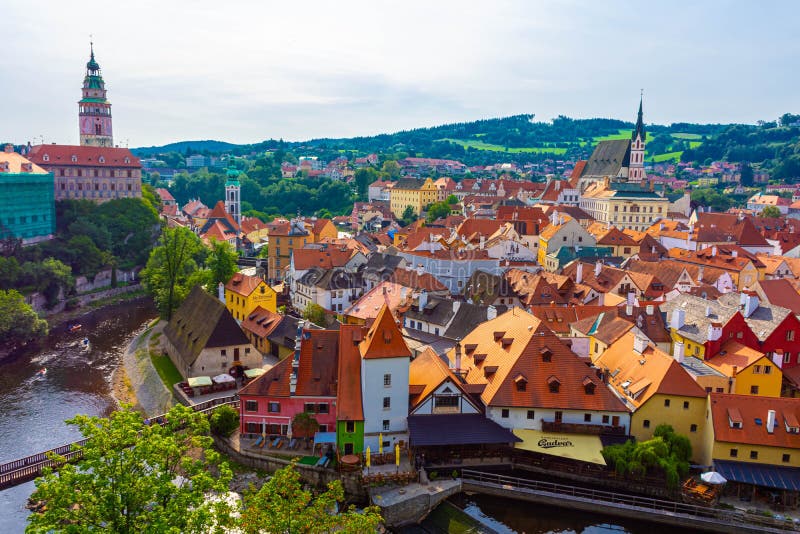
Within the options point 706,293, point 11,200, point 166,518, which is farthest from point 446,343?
point 11,200

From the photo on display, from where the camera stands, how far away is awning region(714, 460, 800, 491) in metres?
33.9

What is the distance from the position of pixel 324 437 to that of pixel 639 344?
21.1 metres

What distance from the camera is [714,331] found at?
146 feet

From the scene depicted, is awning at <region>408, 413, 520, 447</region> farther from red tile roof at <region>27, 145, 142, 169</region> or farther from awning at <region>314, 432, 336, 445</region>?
red tile roof at <region>27, 145, 142, 169</region>

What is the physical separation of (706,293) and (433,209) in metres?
77.6

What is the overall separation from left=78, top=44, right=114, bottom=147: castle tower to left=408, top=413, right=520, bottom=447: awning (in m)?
121

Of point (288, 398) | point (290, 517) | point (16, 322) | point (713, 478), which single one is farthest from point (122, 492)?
point (16, 322)

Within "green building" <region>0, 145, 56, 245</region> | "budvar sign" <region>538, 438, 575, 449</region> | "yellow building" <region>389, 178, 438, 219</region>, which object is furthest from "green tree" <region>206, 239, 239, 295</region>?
"yellow building" <region>389, 178, 438, 219</region>

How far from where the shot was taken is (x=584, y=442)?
123 ft

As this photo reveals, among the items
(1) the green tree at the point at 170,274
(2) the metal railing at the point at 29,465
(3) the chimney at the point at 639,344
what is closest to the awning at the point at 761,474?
(3) the chimney at the point at 639,344

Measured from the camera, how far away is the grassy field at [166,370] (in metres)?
53.3

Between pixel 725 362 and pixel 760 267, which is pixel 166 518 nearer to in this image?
pixel 725 362

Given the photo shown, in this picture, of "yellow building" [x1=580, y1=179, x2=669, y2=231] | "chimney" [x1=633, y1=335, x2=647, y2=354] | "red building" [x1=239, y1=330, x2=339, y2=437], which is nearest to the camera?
"red building" [x1=239, y1=330, x2=339, y2=437]

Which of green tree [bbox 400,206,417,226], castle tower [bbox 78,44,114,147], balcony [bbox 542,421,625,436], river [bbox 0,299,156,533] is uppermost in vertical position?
castle tower [bbox 78,44,114,147]
